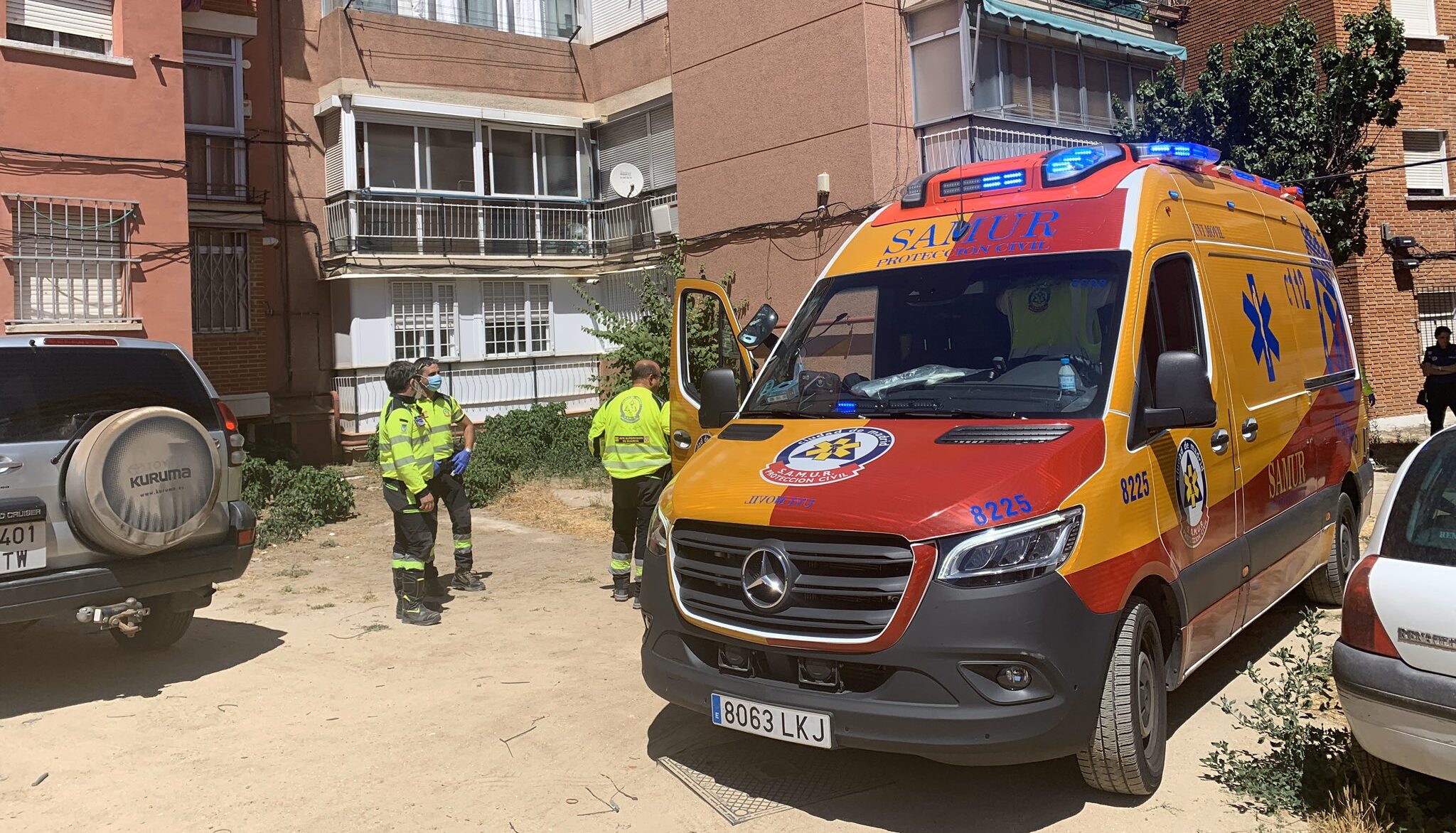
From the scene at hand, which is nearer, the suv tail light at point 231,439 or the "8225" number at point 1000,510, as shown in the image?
the "8225" number at point 1000,510

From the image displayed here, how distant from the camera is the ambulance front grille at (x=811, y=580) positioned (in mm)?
3920

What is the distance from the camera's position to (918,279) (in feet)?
17.7

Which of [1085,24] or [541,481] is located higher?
[1085,24]

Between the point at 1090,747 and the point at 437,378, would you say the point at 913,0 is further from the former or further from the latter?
the point at 1090,747

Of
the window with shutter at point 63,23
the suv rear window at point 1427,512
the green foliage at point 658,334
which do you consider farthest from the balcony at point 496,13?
the suv rear window at point 1427,512

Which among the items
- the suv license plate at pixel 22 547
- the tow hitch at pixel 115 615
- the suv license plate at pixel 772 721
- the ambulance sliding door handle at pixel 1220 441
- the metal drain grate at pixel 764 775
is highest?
the ambulance sliding door handle at pixel 1220 441

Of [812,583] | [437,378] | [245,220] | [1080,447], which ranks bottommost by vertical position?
[812,583]

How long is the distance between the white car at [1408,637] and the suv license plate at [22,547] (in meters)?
5.90

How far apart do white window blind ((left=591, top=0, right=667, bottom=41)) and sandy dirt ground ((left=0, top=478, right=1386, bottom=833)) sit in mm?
14056

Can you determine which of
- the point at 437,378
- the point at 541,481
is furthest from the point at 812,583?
the point at 541,481

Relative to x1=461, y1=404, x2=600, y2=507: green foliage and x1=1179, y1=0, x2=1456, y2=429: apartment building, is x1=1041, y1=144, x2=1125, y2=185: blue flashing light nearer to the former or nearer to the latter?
x1=461, y1=404, x2=600, y2=507: green foliage

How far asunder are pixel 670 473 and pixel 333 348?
42.5 ft

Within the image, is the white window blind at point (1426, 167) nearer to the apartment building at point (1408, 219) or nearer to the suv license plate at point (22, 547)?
the apartment building at point (1408, 219)

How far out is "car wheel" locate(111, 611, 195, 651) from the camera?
7.12 m
